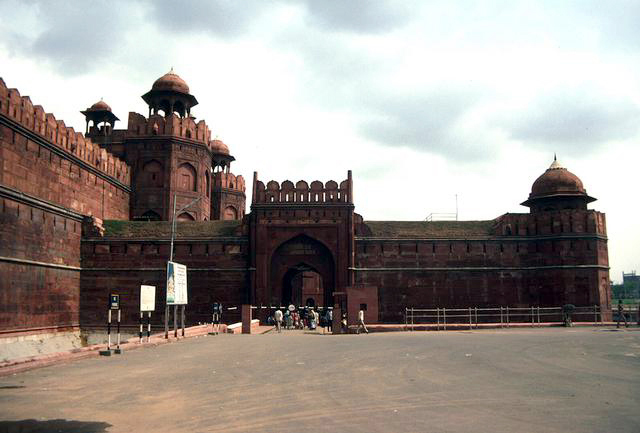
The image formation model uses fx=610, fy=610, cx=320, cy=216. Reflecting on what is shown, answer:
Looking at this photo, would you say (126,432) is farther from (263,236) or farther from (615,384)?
(263,236)

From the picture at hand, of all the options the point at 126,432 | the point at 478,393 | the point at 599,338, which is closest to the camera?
the point at 126,432

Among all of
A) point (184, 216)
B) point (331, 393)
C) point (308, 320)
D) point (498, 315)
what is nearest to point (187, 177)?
point (184, 216)

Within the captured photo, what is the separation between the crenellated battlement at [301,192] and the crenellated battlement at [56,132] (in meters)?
9.48

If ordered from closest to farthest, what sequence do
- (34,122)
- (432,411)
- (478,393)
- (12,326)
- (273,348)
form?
(432,411) < (478,393) < (273,348) < (12,326) < (34,122)

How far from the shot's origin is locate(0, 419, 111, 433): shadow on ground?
261 inches

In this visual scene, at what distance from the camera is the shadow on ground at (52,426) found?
662 centimetres

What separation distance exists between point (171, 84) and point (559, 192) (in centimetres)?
2498

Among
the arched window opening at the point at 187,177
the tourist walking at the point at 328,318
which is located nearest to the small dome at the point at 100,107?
the arched window opening at the point at 187,177

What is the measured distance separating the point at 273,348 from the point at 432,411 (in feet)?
31.9

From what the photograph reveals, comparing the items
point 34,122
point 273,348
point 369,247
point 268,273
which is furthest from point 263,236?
point 273,348

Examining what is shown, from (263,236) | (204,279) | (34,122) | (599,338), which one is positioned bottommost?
(599,338)

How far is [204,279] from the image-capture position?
104 feet

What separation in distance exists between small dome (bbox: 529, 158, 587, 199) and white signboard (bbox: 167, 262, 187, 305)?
21928 millimetres

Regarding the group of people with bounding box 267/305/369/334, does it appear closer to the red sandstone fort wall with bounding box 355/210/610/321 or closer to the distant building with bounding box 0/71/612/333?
the distant building with bounding box 0/71/612/333
